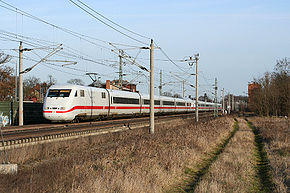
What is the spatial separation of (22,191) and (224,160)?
9.24m

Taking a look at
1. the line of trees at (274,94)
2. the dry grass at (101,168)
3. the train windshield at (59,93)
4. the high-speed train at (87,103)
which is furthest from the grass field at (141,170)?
the line of trees at (274,94)

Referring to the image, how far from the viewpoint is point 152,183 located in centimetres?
923

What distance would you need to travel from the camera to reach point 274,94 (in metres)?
56.2

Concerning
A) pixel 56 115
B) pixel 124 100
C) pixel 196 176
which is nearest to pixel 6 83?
pixel 124 100

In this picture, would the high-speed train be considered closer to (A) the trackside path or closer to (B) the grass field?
(B) the grass field

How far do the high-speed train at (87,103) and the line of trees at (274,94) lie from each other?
75.3ft

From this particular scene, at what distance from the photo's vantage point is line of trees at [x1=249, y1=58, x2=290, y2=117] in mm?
53294

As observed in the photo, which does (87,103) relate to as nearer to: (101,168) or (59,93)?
(59,93)

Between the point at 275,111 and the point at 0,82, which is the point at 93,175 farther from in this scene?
the point at 275,111

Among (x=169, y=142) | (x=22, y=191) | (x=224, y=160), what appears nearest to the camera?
(x=22, y=191)

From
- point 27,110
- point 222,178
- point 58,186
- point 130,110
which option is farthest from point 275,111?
point 58,186

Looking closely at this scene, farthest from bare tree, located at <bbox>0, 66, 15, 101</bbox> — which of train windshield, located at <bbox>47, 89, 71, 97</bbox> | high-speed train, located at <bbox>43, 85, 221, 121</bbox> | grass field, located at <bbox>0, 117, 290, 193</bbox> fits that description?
grass field, located at <bbox>0, 117, 290, 193</bbox>

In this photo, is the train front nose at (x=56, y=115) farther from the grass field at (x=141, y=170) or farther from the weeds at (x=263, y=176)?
the weeds at (x=263, y=176)

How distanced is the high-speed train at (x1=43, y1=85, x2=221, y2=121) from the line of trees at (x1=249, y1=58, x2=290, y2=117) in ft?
75.3
